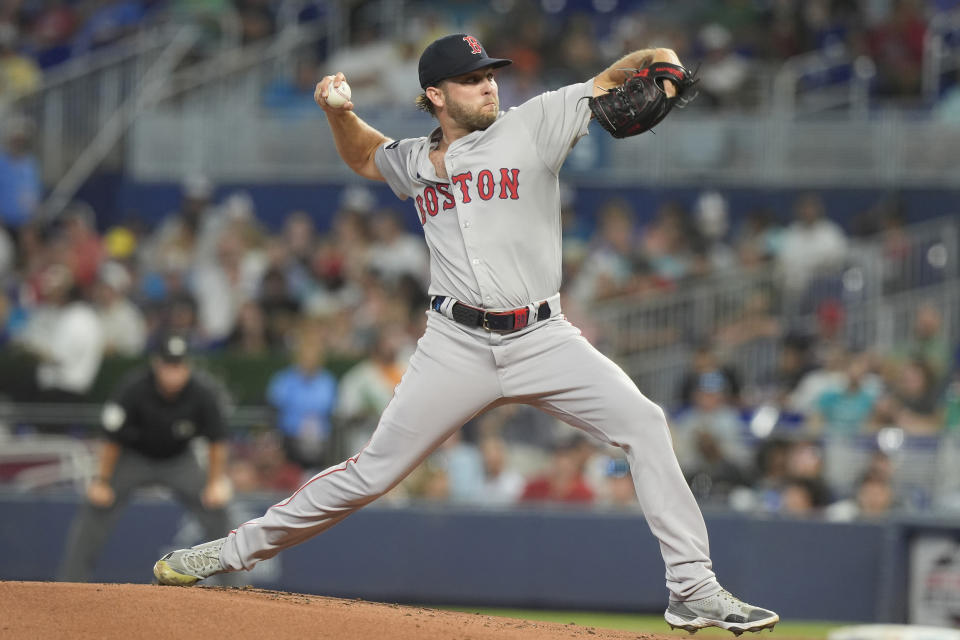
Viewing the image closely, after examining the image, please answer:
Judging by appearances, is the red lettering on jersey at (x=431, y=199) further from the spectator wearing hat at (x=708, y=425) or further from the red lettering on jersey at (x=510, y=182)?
the spectator wearing hat at (x=708, y=425)

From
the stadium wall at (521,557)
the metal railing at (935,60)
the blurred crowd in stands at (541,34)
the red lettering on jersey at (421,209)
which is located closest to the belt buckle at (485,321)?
the red lettering on jersey at (421,209)

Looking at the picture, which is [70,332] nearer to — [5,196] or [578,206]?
[5,196]

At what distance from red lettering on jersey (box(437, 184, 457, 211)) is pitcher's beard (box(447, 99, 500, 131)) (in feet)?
0.79

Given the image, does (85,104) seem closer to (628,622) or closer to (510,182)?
(628,622)

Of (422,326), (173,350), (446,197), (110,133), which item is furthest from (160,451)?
(110,133)

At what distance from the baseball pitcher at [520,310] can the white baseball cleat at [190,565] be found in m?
0.73

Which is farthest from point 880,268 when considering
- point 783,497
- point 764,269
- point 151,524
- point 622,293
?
point 151,524

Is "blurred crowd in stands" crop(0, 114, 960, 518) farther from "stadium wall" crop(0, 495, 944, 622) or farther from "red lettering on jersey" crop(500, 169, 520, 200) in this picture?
"red lettering on jersey" crop(500, 169, 520, 200)

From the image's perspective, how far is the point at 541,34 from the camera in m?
16.2

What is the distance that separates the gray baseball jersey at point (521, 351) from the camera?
5363mm

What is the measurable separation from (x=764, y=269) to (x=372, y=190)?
4.59 m

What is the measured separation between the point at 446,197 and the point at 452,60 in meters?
0.51

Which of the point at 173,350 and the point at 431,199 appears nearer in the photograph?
the point at 431,199

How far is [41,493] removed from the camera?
11.6 m
